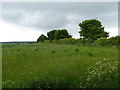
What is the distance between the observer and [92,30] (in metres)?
26.7

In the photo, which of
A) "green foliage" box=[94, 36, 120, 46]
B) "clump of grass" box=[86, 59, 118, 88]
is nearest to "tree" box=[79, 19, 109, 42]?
"green foliage" box=[94, 36, 120, 46]

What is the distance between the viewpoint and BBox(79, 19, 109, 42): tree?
87.4 ft

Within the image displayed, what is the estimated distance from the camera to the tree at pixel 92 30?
26.6 m

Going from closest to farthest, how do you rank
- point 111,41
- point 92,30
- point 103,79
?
point 103,79 → point 111,41 → point 92,30

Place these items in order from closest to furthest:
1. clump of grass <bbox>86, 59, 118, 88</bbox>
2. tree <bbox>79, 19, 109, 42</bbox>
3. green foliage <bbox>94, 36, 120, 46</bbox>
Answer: clump of grass <bbox>86, 59, 118, 88</bbox>, green foliage <bbox>94, 36, 120, 46</bbox>, tree <bbox>79, 19, 109, 42</bbox>

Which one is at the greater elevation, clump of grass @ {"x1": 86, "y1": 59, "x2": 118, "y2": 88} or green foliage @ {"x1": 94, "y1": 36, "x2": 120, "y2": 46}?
green foliage @ {"x1": 94, "y1": 36, "x2": 120, "y2": 46}

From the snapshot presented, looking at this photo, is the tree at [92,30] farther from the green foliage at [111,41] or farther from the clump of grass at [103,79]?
the clump of grass at [103,79]

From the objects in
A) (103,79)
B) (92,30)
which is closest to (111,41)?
(92,30)

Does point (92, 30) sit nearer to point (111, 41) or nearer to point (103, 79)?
point (111, 41)

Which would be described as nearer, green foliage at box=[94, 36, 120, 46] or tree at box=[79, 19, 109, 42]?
green foliage at box=[94, 36, 120, 46]

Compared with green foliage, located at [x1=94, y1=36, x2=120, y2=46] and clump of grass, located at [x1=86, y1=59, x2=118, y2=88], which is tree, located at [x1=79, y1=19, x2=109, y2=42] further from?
clump of grass, located at [x1=86, y1=59, x2=118, y2=88]

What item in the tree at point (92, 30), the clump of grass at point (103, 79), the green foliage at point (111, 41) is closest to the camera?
the clump of grass at point (103, 79)

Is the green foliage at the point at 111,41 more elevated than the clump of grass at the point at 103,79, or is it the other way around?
the green foliage at the point at 111,41

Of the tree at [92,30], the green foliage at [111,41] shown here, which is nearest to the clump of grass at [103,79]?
the green foliage at [111,41]
